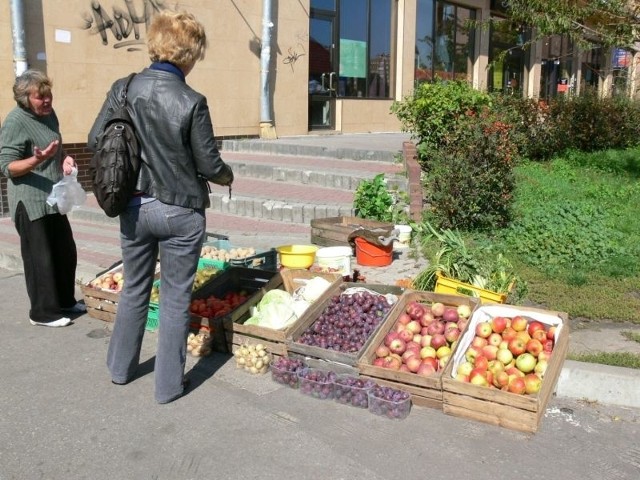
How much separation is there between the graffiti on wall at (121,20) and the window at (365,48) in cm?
574

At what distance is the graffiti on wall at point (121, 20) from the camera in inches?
421

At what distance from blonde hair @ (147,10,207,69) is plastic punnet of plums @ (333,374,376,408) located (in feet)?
6.90

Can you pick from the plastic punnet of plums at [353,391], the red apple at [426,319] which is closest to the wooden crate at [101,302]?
the plastic punnet of plums at [353,391]

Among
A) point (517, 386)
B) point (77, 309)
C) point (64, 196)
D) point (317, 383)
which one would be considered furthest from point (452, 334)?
point (77, 309)

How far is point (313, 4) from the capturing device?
595 inches

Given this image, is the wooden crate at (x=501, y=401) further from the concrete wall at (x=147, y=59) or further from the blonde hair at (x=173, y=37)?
the concrete wall at (x=147, y=59)

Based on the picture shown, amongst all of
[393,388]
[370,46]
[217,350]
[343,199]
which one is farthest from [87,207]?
[370,46]

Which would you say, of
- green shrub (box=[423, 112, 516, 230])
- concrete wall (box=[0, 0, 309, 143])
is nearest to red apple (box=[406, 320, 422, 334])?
green shrub (box=[423, 112, 516, 230])

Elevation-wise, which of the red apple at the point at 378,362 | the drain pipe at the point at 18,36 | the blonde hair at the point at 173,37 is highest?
the drain pipe at the point at 18,36

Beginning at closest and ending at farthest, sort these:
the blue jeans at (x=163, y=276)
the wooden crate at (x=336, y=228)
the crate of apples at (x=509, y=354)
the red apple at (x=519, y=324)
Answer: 1. the blue jeans at (x=163, y=276)
2. the crate of apples at (x=509, y=354)
3. the red apple at (x=519, y=324)
4. the wooden crate at (x=336, y=228)

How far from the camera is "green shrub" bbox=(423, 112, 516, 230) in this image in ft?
24.8

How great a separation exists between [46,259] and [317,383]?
2454 mm

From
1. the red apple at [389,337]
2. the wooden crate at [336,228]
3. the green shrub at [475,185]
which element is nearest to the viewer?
the red apple at [389,337]

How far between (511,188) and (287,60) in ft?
25.1
